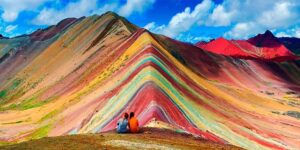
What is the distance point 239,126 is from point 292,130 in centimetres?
1182

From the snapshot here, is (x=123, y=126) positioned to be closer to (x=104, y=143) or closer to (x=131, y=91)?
(x=104, y=143)

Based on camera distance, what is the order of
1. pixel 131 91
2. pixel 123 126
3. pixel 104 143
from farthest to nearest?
pixel 131 91 → pixel 123 126 → pixel 104 143

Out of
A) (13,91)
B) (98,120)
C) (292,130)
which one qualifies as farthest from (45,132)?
(13,91)

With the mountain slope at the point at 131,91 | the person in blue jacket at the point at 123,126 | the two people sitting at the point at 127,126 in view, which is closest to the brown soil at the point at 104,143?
the two people sitting at the point at 127,126

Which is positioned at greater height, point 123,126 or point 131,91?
point 131,91

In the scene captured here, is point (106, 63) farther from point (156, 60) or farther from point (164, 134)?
point (164, 134)

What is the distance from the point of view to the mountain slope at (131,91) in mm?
47375

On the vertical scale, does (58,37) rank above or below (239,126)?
above

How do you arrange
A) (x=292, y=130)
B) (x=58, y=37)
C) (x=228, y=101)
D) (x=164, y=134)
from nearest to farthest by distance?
(x=164, y=134) < (x=292, y=130) < (x=228, y=101) < (x=58, y=37)

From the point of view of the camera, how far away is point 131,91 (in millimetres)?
51438

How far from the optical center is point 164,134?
108ft

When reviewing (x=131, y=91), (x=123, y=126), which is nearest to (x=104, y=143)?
(x=123, y=126)

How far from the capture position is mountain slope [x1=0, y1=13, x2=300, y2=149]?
47375mm

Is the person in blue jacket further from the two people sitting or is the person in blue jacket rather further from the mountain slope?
the mountain slope
